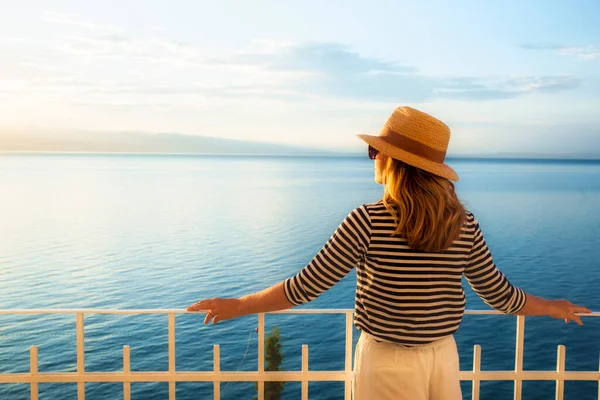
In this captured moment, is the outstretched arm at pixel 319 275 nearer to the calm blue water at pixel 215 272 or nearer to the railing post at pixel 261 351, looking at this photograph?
the railing post at pixel 261 351

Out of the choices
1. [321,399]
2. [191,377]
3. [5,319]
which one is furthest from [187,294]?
[191,377]

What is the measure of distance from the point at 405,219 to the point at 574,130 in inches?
3060

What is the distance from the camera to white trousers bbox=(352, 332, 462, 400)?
1576 mm

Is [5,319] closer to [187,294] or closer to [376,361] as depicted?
[187,294]

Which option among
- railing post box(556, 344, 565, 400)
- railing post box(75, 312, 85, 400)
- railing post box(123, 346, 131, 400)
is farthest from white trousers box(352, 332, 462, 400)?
railing post box(75, 312, 85, 400)

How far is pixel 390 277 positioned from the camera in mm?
1523

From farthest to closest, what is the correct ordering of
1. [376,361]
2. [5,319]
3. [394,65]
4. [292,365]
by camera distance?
[394,65] → [5,319] → [292,365] → [376,361]

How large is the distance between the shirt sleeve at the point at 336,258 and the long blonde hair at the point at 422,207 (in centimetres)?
9

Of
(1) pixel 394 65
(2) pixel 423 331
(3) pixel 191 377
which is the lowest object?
(3) pixel 191 377

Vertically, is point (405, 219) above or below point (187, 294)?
above

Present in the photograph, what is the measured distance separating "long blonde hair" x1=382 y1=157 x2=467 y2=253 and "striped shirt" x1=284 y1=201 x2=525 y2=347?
0.04 metres

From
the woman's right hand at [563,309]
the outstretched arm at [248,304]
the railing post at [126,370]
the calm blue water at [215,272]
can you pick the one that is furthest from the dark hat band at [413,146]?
the calm blue water at [215,272]

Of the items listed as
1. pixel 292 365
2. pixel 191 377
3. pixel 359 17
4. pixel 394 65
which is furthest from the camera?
pixel 394 65

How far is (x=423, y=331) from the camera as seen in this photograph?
1548 millimetres
